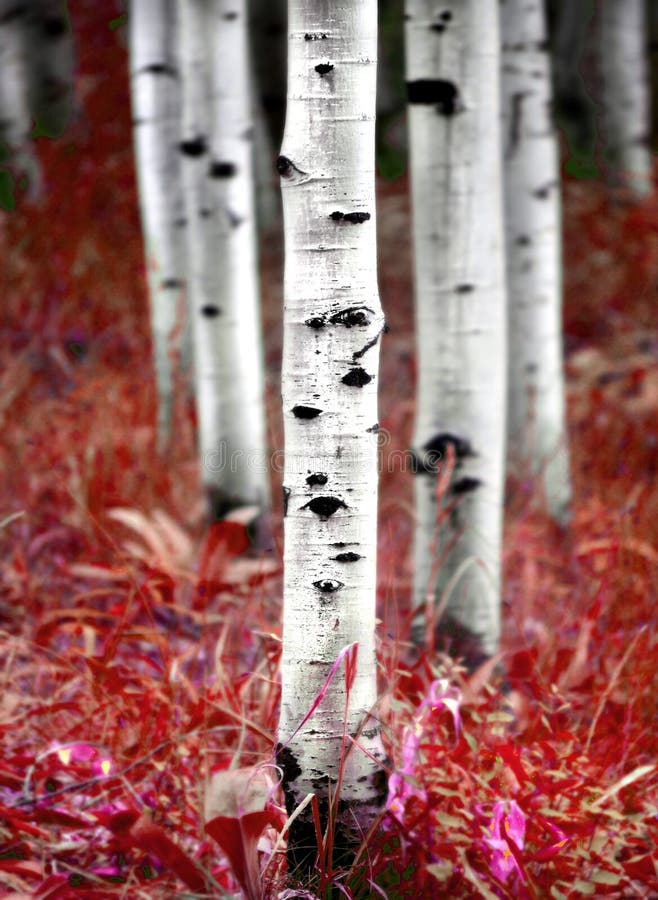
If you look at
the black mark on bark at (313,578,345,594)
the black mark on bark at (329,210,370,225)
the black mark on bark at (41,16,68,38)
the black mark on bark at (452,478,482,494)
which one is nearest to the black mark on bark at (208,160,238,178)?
the black mark on bark at (452,478,482,494)

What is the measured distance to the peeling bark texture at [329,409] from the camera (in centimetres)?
149

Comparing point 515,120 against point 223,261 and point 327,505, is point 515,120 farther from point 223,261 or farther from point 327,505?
point 327,505

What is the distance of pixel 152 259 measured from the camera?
3.85 m

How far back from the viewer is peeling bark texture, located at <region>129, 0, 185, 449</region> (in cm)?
434

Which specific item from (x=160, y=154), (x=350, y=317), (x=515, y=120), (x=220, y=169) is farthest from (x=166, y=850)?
(x=160, y=154)

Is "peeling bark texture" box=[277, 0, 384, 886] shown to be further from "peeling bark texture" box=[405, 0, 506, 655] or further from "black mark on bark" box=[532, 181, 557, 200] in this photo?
"black mark on bark" box=[532, 181, 557, 200]

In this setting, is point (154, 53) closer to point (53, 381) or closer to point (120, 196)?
point (53, 381)

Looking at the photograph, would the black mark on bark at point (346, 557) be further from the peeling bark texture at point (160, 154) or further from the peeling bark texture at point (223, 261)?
the peeling bark texture at point (160, 154)

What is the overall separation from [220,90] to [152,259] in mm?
813

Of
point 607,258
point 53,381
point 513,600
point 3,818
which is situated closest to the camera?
point 3,818

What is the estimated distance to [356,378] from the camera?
5.02 feet

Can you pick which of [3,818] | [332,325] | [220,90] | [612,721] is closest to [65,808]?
[3,818]

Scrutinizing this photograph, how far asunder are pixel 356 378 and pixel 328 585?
387 millimetres

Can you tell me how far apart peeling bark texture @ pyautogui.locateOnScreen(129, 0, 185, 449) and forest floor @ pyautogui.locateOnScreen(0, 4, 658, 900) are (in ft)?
1.78
